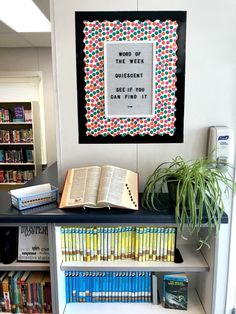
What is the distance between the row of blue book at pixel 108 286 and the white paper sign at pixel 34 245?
0.21 m

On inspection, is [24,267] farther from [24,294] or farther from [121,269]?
[121,269]

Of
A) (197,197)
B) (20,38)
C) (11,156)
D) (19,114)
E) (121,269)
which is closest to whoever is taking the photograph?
(197,197)

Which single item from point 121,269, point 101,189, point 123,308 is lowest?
point 123,308

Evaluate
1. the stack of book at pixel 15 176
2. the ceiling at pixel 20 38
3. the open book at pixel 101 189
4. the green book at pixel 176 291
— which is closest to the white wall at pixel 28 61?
the ceiling at pixel 20 38

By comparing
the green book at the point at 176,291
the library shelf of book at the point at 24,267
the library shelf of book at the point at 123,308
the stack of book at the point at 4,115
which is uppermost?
the stack of book at the point at 4,115

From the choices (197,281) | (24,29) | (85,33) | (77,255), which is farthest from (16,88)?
(197,281)

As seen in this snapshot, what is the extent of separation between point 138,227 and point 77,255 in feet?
1.22

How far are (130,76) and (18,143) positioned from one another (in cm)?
347

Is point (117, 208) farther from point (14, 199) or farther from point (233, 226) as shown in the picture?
point (233, 226)

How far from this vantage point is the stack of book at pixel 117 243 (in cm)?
144

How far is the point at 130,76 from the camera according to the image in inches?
58.7

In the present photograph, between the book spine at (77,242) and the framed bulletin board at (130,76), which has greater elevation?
the framed bulletin board at (130,76)

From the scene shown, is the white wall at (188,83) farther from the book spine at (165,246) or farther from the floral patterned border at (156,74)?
the book spine at (165,246)

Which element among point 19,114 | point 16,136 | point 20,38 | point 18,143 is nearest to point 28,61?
point 20,38
